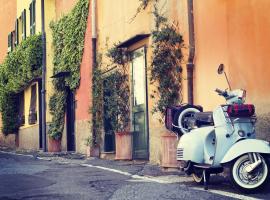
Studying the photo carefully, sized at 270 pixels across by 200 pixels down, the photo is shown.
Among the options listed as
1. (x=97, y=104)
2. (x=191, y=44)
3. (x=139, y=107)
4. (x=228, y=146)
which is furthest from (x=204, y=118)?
(x=97, y=104)

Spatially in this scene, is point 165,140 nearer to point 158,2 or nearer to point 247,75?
point 247,75

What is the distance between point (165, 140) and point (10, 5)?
77.5 feet

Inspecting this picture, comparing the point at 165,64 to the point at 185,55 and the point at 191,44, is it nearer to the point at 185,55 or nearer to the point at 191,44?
the point at 185,55

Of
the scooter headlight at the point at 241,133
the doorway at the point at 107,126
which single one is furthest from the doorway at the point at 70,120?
the scooter headlight at the point at 241,133

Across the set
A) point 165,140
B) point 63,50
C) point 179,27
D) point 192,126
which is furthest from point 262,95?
point 63,50

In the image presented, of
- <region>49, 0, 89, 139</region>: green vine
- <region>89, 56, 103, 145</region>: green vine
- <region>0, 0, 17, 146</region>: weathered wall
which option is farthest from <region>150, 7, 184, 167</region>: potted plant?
<region>0, 0, 17, 146</region>: weathered wall

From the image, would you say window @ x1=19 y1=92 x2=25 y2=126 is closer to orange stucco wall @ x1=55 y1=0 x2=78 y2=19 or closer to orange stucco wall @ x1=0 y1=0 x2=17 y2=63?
orange stucco wall @ x1=0 y1=0 x2=17 y2=63

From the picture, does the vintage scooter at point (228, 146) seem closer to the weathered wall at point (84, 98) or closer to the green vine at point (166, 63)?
the green vine at point (166, 63)

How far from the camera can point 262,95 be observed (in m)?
9.05

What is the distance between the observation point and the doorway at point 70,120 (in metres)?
20.0

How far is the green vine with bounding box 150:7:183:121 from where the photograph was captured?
11.6 metres

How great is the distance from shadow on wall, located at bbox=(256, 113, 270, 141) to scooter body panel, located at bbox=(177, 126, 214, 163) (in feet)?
4.74

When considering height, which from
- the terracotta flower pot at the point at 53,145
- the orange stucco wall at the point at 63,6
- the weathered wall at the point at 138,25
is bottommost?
the terracotta flower pot at the point at 53,145

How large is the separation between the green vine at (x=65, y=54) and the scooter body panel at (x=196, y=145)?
10.2 metres
